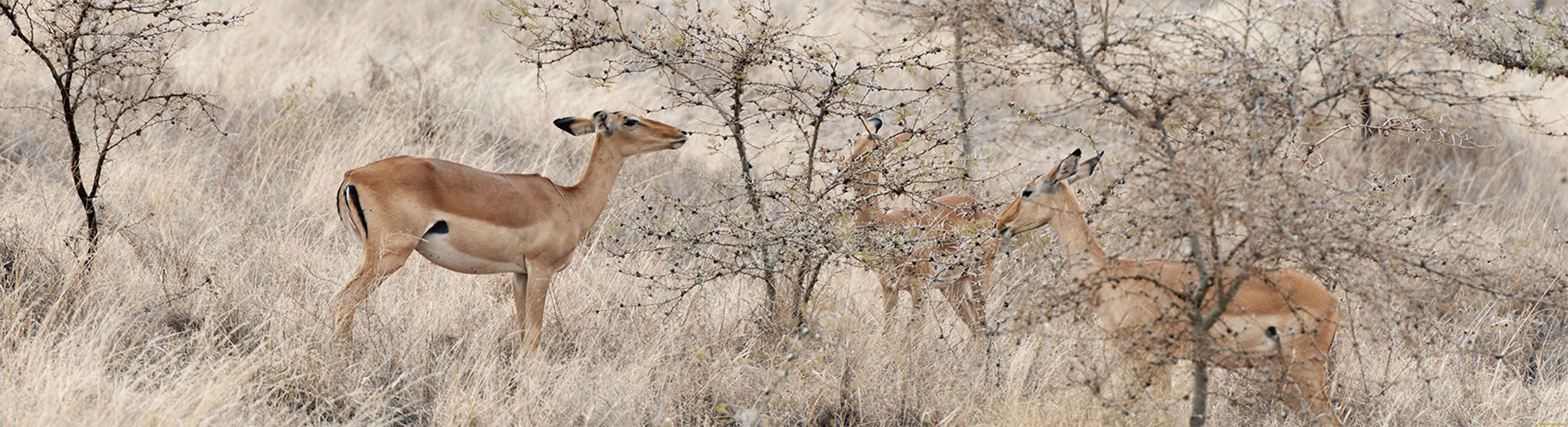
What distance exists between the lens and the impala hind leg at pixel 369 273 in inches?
199

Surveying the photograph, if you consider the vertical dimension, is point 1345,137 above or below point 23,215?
above

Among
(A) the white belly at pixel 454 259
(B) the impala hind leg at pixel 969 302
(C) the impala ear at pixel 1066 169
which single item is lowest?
(B) the impala hind leg at pixel 969 302

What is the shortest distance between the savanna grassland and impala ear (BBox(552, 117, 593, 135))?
0.23 meters

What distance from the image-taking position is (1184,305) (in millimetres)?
4242

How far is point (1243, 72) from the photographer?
3.86 meters

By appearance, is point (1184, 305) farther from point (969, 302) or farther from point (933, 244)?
point (969, 302)

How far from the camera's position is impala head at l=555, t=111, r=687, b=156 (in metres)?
5.89

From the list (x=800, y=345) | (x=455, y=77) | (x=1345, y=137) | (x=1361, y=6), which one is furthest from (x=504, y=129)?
(x=1361, y=6)

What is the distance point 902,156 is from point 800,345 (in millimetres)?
1145

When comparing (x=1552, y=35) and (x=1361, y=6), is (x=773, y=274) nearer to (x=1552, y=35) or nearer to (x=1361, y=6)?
(x=1552, y=35)

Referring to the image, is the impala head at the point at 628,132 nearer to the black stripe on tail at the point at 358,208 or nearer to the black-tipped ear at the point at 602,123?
the black-tipped ear at the point at 602,123

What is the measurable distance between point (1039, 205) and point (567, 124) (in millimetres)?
2219

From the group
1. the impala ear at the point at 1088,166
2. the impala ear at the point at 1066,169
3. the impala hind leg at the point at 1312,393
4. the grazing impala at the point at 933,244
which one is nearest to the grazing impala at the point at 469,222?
the grazing impala at the point at 933,244

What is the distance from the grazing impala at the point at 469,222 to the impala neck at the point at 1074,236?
70.7 inches
